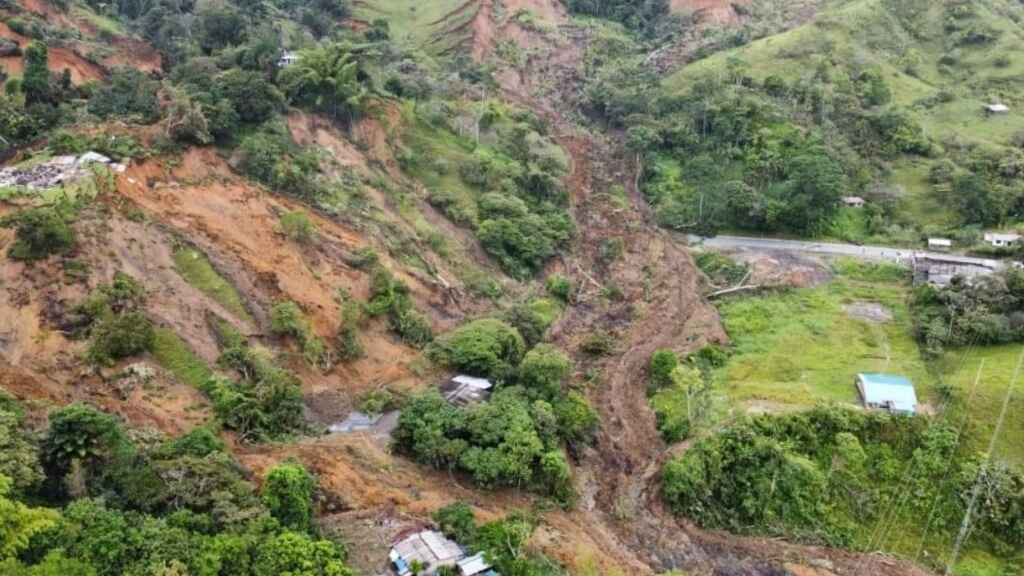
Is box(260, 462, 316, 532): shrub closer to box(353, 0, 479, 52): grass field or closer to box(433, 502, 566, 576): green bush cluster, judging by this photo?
box(433, 502, 566, 576): green bush cluster

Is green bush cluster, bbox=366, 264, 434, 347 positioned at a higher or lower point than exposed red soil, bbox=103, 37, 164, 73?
lower

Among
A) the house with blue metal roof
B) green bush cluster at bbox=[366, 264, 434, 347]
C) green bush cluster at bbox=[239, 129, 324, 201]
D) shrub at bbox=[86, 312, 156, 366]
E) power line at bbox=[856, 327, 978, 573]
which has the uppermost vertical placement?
green bush cluster at bbox=[239, 129, 324, 201]

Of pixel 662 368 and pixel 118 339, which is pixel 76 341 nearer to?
pixel 118 339

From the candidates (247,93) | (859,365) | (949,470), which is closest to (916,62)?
(859,365)

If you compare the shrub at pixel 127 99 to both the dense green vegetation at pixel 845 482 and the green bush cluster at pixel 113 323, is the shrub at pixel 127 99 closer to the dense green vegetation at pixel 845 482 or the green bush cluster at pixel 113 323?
the green bush cluster at pixel 113 323

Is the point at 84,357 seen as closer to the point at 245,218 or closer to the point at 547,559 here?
the point at 245,218

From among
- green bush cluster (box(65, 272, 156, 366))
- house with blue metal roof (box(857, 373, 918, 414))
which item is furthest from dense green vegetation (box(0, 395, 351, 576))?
house with blue metal roof (box(857, 373, 918, 414))

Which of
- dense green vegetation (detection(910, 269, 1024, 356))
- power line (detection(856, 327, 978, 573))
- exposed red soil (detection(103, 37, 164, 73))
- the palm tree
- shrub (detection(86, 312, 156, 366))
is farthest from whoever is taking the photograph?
exposed red soil (detection(103, 37, 164, 73))
